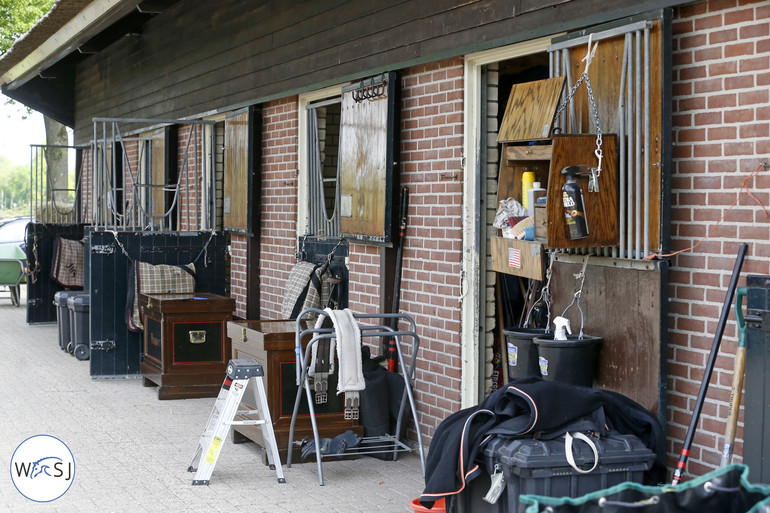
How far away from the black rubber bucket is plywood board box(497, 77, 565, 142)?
99 cm

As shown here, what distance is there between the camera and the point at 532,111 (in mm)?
5070

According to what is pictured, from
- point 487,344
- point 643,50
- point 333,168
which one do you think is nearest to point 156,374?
point 333,168

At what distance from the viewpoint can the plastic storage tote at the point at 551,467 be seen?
3.95 meters

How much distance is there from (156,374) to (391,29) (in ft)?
12.4

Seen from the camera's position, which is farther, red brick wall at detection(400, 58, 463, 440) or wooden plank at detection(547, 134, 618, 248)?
red brick wall at detection(400, 58, 463, 440)

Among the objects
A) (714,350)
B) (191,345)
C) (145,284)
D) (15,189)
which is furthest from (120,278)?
(15,189)

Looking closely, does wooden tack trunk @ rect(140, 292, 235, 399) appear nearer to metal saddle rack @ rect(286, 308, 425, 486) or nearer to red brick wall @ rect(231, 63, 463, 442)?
red brick wall @ rect(231, 63, 463, 442)

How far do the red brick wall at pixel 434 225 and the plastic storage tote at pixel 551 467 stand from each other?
2285mm

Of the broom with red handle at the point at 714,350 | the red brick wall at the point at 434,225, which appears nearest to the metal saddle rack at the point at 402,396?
the red brick wall at the point at 434,225

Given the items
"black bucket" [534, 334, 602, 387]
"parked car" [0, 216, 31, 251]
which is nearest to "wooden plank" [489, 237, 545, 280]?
"black bucket" [534, 334, 602, 387]

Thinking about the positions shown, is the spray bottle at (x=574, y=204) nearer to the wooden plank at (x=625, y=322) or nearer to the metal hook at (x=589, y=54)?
the wooden plank at (x=625, y=322)

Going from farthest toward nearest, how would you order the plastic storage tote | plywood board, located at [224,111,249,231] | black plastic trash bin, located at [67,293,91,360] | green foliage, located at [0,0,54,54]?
green foliage, located at [0,0,54,54] < black plastic trash bin, located at [67,293,91,360] < plywood board, located at [224,111,249,231] < the plastic storage tote

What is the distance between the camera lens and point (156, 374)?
878cm

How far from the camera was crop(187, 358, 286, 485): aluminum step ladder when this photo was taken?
5734mm
